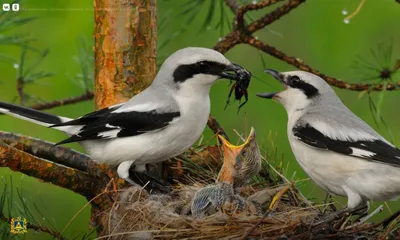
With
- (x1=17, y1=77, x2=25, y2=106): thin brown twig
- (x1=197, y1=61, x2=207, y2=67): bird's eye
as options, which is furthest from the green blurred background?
(x1=197, y1=61, x2=207, y2=67): bird's eye

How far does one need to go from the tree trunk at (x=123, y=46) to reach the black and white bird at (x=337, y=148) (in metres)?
0.57

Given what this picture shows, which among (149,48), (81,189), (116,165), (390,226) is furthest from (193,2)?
(390,226)

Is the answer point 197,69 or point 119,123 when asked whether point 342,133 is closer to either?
point 197,69

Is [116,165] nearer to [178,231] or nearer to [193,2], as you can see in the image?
[178,231]

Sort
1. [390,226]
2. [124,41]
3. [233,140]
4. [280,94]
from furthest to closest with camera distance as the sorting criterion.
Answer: [233,140]
[280,94]
[124,41]
[390,226]

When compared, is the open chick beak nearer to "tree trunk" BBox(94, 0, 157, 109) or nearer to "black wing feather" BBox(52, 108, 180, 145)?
"black wing feather" BBox(52, 108, 180, 145)

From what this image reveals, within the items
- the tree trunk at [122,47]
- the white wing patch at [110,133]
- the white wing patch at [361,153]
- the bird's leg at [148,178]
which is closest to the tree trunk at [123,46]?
the tree trunk at [122,47]

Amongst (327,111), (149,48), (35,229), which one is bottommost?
(35,229)

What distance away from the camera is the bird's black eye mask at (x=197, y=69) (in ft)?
13.4

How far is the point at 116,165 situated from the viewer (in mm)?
4238

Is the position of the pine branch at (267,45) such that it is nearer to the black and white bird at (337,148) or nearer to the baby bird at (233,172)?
the black and white bird at (337,148)

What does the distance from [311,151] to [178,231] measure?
0.72 meters

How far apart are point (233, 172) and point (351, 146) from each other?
0.47m

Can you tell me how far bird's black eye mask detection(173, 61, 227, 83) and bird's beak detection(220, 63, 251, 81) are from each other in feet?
0.04
